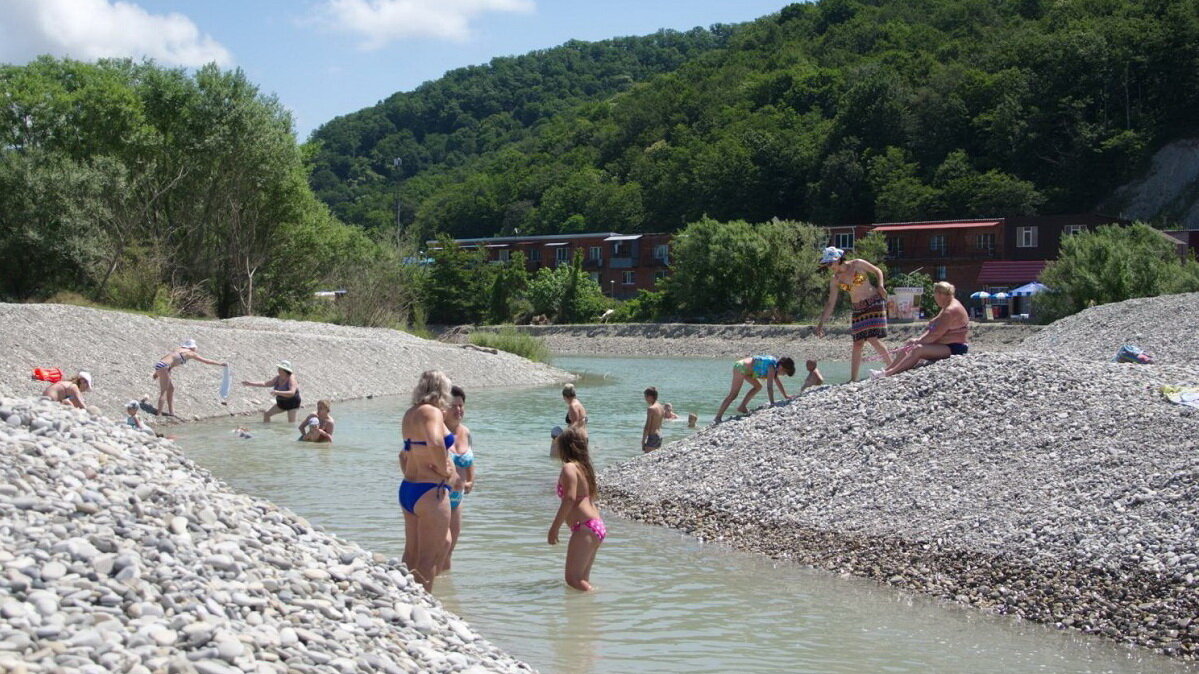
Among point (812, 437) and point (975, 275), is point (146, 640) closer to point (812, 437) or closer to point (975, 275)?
point (812, 437)

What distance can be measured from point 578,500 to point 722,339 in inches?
2409

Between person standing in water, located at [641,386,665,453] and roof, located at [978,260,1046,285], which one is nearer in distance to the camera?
person standing in water, located at [641,386,665,453]

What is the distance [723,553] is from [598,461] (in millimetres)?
7094

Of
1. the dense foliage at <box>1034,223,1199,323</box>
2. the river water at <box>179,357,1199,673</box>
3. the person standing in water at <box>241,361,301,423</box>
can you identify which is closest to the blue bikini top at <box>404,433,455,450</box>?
the river water at <box>179,357,1199,673</box>

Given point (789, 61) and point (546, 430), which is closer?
point (546, 430)

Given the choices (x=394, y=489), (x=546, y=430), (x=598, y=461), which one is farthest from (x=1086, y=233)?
(x=394, y=489)

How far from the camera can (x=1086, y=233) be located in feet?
183

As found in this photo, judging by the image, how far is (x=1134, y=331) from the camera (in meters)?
29.4

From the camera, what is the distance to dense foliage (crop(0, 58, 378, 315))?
45156 millimetres

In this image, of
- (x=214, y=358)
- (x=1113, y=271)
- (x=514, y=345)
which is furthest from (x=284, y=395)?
(x=1113, y=271)

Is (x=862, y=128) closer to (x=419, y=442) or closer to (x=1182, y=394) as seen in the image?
(x=1182, y=394)

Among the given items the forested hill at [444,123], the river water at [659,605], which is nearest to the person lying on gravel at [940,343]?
the river water at [659,605]

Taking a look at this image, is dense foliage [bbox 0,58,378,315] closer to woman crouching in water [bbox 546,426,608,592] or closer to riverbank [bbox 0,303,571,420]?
riverbank [bbox 0,303,571,420]

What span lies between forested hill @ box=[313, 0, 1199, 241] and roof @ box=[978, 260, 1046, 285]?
33.7 ft
